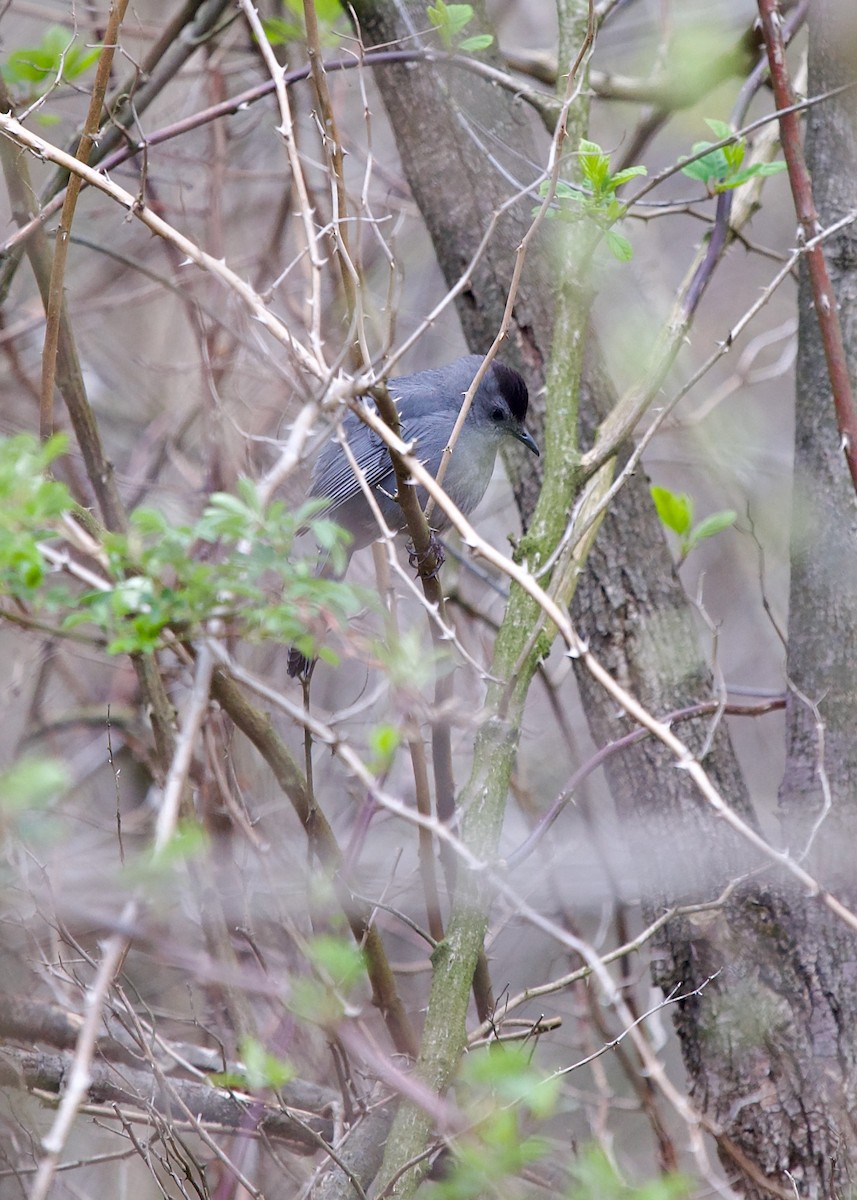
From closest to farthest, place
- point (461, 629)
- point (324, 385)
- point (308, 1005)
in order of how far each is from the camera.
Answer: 1. point (324, 385)
2. point (308, 1005)
3. point (461, 629)

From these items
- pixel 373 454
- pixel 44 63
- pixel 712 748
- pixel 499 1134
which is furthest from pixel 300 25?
pixel 499 1134

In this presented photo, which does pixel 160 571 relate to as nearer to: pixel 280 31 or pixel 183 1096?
pixel 183 1096

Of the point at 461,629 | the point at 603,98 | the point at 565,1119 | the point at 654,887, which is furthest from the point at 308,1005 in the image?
the point at 565,1119

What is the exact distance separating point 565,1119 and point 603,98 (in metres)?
4.57

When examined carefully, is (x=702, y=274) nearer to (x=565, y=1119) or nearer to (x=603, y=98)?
(x=603, y=98)

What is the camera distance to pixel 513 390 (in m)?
3.78

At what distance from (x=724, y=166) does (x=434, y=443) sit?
5.15 feet

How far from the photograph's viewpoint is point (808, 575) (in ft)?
10.6

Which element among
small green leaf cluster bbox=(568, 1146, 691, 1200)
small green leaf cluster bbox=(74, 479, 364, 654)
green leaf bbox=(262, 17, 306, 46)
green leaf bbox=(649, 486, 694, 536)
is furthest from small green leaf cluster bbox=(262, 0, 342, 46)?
small green leaf cluster bbox=(568, 1146, 691, 1200)

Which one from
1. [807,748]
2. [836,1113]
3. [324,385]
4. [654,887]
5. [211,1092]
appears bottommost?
[836,1113]

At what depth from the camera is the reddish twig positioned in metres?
2.88

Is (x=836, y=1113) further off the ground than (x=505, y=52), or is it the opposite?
(x=505, y=52)

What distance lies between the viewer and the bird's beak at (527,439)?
3.69 metres

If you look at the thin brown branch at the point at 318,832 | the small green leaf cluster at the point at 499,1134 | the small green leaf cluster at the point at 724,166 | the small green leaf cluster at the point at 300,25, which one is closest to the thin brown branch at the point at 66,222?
the thin brown branch at the point at 318,832
